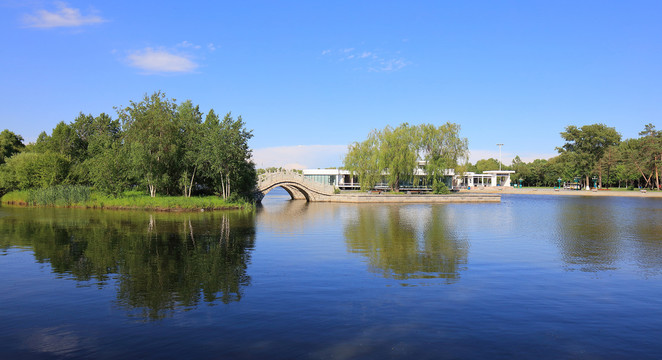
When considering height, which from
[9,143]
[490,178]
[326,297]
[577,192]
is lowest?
[326,297]

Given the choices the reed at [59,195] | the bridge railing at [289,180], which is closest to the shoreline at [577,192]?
the bridge railing at [289,180]

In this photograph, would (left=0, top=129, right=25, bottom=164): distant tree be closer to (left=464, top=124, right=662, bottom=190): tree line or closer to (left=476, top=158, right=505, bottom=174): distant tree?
(left=464, top=124, right=662, bottom=190): tree line

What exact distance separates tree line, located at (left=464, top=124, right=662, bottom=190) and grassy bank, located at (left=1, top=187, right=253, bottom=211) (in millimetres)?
63159

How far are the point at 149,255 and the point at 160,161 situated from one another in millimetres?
29719

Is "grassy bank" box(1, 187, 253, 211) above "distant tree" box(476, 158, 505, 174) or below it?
below

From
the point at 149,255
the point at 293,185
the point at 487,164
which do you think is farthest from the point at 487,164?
the point at 149,255

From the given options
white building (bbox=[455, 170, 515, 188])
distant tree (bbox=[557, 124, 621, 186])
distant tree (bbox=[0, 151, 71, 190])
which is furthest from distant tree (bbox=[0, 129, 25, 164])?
distant tree (bbox=[557, 124, 621, 186])

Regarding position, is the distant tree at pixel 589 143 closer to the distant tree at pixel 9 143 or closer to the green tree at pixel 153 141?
the green tree at pixel 153 141

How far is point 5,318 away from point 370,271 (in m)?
10.9

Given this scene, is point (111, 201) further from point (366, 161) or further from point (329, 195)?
point (366, 161)

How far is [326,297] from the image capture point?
12508 mm

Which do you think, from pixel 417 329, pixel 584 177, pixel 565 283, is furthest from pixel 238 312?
pixel 584 177

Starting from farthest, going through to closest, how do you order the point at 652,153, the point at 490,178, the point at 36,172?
the point at 490,178 → the point at 652,153 → the point at 36,172

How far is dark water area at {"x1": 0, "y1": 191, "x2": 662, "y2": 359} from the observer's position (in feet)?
29.6
